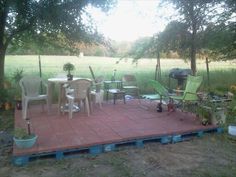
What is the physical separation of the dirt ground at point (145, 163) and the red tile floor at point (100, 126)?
21 centimetres

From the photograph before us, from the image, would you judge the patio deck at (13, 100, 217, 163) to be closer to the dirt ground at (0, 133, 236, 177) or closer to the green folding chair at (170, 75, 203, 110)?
the dirt ground at (0, 133, 236, 177)

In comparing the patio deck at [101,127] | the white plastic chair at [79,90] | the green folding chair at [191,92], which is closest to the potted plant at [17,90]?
the patio deck at [101,127]

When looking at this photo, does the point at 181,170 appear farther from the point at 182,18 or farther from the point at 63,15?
the point at 182,18

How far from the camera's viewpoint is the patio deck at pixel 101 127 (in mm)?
4176

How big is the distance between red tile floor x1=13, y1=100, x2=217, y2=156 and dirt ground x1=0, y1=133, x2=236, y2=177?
0.21 meters

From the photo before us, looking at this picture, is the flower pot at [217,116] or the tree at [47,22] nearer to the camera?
the flower pot at [217,116]

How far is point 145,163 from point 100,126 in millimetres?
1476

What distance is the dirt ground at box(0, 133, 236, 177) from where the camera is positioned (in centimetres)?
355

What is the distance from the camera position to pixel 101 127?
5078mm

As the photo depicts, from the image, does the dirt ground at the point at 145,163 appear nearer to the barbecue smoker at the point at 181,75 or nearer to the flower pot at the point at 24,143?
the flower pot at the point at 24,143

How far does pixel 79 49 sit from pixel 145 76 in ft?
10.8

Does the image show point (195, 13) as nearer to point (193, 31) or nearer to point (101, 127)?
point (193, 31)

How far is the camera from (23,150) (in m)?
3.88

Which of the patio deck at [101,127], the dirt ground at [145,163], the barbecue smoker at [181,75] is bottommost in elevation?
the dirt ground at [145,163]
